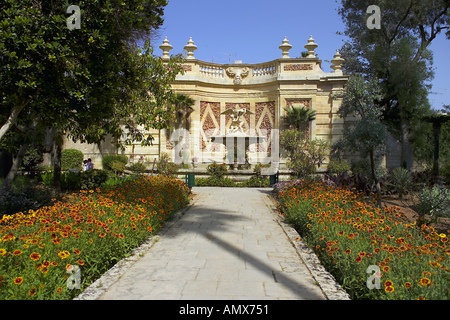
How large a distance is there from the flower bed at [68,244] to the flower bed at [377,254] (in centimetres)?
288

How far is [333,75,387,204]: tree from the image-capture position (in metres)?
8.87

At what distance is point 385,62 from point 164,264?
1788cm

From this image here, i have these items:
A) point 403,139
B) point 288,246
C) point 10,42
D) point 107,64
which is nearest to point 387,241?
point 288,246

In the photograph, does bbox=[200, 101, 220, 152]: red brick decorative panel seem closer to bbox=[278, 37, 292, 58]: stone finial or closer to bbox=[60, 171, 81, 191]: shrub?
bbox=[278, 37, 292, 58]: stone finial

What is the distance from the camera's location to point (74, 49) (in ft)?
19.4

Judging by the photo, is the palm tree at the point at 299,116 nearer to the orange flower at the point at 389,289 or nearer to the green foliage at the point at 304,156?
the green foliage at the point at 304,156

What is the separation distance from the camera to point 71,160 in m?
20.3

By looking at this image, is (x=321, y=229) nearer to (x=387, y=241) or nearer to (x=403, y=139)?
(x=387, y=241)

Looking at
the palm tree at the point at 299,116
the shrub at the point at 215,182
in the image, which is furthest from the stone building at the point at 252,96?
the shrub at the point at 215,182

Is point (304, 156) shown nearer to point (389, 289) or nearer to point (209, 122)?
point (209, 122)

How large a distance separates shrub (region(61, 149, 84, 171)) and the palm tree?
12.2 m

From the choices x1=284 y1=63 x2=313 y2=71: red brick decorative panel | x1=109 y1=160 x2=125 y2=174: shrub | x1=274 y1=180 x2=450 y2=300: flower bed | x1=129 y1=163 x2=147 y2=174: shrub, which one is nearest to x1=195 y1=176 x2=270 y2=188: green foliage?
x1=129 y1=163 x2=147 y2=174: shrub

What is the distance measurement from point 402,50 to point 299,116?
616 cm

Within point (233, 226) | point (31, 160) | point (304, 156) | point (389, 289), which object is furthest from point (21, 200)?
point (31, 160)
